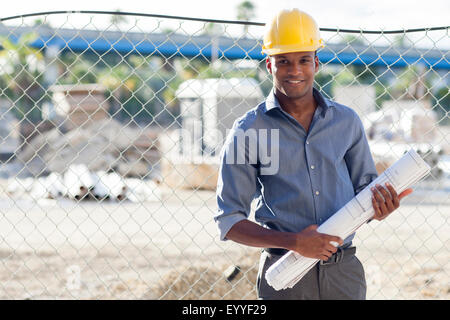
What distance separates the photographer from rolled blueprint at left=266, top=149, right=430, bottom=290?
2.02 m

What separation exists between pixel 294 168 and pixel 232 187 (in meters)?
0.25

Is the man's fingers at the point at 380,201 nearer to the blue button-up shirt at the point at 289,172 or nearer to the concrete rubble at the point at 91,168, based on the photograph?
the blue button-up shirt at the point at 289,172

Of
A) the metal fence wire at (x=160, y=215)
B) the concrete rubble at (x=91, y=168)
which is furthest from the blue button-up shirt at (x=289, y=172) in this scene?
the concrete rubble at (x=91, y=168)

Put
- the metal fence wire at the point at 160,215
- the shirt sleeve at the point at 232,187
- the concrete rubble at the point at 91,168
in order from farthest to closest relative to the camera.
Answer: the concrete rubble at the point at 91,168 → the metal fence wire at the point at 160,215 → the shirt sleeve at the point at 232,187

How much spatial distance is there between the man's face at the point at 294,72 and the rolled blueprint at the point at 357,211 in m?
0.44

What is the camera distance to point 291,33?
2086 mm

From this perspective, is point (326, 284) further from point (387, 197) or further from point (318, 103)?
point (318, 103)

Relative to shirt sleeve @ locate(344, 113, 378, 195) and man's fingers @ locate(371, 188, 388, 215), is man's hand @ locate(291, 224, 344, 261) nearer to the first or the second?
man's fingers @ locate(371, 188, 388, 215)

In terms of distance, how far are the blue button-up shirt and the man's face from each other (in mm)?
77

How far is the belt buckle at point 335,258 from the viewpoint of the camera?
2.14 m

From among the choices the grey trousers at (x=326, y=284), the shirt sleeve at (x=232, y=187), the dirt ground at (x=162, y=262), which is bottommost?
the dirt ground at (x=162, y=262)

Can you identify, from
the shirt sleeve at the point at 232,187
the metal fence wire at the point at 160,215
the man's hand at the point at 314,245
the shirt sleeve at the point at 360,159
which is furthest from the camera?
the metal fence wire at the point at 160,215
